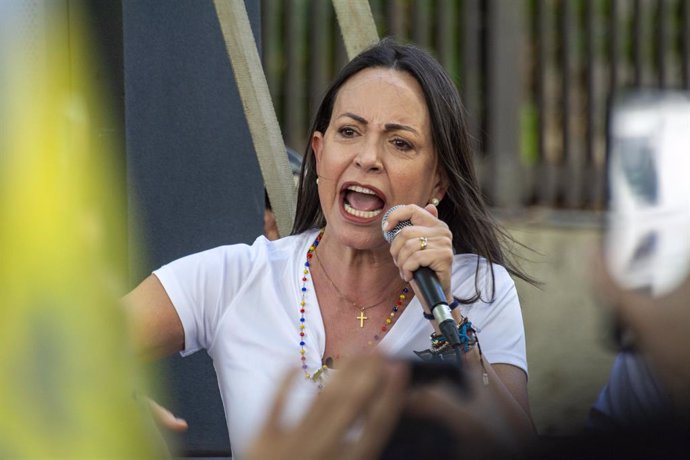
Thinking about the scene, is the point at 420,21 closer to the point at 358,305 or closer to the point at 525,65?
the point at 525,65

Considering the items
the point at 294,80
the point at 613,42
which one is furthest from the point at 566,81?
the point at 294,80

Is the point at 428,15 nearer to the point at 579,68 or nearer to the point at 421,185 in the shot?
the point at 579,68

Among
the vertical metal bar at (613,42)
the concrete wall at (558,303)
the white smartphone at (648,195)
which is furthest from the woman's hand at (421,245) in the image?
the vertical metal bar at (613,42)

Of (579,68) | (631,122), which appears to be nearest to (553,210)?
(579,68)

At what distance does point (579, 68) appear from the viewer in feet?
22.8

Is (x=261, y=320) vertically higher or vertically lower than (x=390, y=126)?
lower

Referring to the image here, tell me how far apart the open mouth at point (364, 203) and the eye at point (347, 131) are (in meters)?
0.11

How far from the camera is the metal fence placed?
6.35 meters

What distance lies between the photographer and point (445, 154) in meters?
2.39

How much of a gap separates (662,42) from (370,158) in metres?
5.05

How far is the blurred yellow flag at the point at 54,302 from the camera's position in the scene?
66 cm

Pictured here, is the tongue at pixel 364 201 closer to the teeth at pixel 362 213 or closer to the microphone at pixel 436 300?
the teeth at pixel 362 213

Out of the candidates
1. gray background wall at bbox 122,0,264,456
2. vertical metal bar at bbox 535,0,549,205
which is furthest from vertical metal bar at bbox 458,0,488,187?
gray background wall at bbox 122,0,264,456

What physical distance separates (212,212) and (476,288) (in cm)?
100
